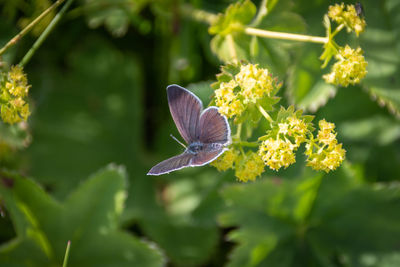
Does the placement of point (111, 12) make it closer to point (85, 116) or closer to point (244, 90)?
point (85, 116)

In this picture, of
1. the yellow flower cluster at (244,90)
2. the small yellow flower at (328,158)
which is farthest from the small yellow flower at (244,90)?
the small yellow flower at (328,158)

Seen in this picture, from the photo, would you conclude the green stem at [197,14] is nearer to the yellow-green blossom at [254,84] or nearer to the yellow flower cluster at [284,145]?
the yellow-green blossom at [254,84]

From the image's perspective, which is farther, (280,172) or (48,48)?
(48,48)

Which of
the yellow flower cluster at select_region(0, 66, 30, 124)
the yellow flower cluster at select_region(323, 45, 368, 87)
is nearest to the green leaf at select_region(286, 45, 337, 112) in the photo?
the yellow flower cluster at select_region(323, 45, 368, 87)

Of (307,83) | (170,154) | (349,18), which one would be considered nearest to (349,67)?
(349,18)

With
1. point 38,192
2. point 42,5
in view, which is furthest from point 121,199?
point 42,5

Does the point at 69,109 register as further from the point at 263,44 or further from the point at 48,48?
the point at 263,44

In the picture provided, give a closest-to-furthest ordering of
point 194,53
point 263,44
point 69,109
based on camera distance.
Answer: point 263,44
point 194,53
point 69,109

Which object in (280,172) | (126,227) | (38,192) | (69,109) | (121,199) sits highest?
(69,109)
